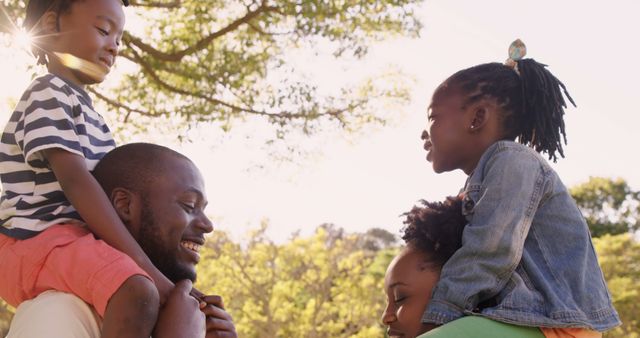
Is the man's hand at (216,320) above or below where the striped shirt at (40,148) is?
below

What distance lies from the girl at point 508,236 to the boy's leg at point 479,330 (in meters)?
0.03

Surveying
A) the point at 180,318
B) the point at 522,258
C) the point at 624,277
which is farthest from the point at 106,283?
the point at 624,277

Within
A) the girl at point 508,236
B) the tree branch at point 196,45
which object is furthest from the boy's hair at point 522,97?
the tree branch at point 196,45

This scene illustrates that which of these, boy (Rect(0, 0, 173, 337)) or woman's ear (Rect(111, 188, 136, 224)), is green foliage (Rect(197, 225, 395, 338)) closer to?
boy (Rect(0, 0, 173, 337))

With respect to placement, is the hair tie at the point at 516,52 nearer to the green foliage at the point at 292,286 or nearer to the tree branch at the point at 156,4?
the tree branch at the point at 156,4

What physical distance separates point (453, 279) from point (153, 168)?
98 centimetres

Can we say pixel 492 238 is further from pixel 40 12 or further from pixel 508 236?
pixel 40 12

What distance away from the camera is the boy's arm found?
2166mm

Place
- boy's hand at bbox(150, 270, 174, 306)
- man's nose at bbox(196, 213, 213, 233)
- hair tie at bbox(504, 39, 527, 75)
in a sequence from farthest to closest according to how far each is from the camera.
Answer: hair tie at bbox(504, 39, 527, 75)
man's nose at bbox(196, 213, 213, 233)
boy's hand at bbox(150, 270, 174, 306)

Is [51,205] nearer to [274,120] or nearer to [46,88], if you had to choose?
[46,88]

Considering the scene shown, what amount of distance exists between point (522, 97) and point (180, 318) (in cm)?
156

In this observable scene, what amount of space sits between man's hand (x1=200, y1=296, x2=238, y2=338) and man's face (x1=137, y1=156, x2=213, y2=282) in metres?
0.11

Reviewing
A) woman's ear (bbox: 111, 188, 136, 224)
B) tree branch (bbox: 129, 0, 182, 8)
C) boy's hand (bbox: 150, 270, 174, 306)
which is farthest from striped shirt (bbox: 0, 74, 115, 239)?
tree branch (bbox: 129, 0, 182, 8)

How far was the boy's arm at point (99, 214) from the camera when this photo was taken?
7.11 feet
